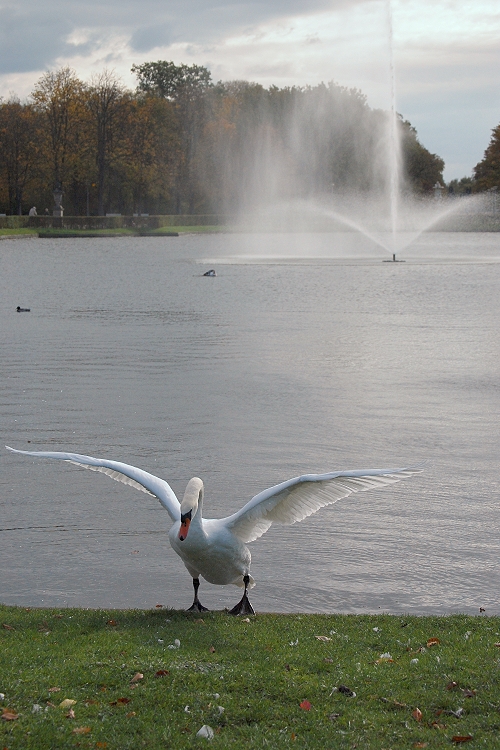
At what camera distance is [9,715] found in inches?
220

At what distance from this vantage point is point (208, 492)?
12227mm

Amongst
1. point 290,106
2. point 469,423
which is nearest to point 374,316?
point 469,423

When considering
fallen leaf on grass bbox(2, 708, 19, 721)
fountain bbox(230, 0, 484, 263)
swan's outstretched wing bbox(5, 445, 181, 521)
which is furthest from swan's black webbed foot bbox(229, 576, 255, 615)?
fountain bbox(230, 0, 484, 263)

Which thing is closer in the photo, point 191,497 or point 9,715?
point 9,715

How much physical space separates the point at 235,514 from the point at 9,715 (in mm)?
2603

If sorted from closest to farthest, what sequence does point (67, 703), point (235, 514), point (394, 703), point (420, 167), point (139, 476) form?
point (67, 703)
point (394, 703)
point (235, 514)
point (139, 476)
point (420, 167)

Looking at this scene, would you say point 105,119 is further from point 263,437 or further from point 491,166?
point 263,437

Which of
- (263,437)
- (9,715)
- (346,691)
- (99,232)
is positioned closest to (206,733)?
(346,691)

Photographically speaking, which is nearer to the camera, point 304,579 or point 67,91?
point 304,579

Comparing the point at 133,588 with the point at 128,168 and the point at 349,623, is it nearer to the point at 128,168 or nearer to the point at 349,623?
the point at 349,623

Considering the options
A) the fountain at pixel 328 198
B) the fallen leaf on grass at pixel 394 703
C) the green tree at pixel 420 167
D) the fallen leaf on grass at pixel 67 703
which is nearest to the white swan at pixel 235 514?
the fallen leaf on grass at pixel 67 703

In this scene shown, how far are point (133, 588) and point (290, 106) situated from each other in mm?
124016

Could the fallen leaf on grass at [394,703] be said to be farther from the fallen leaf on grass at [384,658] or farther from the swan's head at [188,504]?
the swan's head at [188,504]

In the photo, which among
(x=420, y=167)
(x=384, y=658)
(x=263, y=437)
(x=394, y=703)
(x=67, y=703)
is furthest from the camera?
(x=420, y=167)
